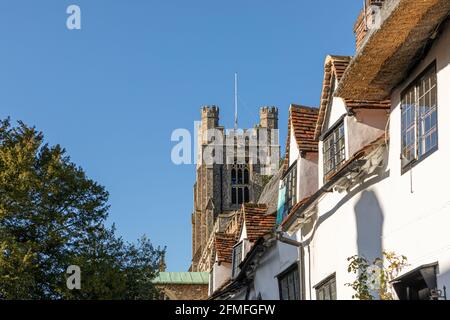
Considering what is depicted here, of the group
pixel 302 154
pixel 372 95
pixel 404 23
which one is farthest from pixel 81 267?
pixel 404 23

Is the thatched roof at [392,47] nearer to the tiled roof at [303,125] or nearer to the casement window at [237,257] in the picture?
the tiled roof at [303,125]

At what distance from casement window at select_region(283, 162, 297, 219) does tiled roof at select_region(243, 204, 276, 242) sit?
18.3ft

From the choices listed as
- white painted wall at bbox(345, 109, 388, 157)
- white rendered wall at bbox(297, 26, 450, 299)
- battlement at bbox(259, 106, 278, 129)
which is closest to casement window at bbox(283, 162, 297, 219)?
white rendered wall at bbox(297, 26, 450, 299)

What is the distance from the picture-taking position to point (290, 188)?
862 inches

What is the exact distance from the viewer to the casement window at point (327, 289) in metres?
16.7

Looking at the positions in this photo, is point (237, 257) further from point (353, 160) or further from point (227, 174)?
point (227, 174)

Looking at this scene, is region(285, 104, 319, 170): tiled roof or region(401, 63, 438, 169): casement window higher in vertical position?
region(285, 104, 319, 170): tiled roof

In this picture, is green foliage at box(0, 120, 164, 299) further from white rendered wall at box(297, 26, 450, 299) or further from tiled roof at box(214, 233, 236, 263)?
white rendered wall at box(297, 26, 450, 299)

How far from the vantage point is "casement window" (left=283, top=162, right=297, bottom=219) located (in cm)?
2134

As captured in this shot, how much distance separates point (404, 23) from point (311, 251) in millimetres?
7054

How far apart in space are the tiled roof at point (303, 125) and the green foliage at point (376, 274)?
604cm

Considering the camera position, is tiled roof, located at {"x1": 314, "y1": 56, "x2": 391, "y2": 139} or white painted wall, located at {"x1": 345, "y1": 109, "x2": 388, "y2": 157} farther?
tiled roof, located at {"x1": 314, "y1": 56, "x2": 391, "y2": 139}

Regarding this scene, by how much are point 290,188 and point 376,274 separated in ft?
25.4

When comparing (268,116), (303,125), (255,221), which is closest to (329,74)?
(303,125)
